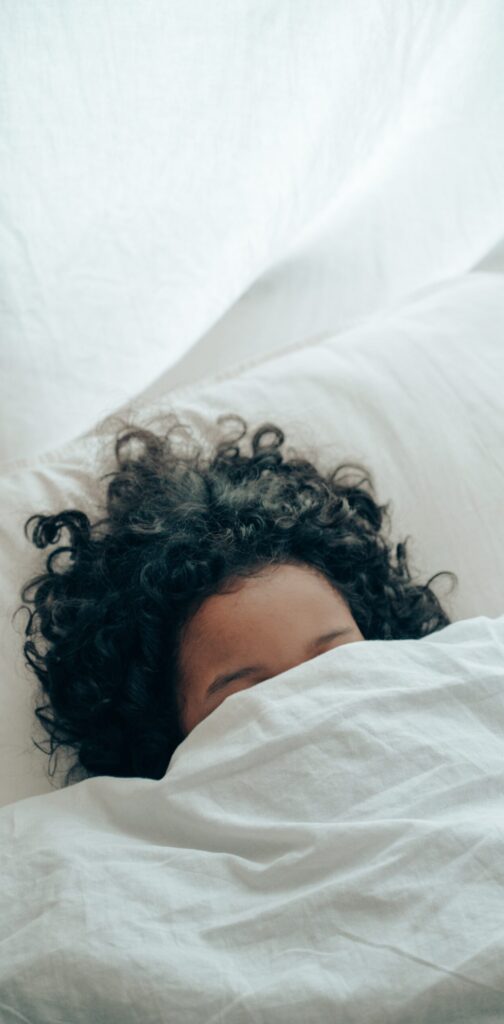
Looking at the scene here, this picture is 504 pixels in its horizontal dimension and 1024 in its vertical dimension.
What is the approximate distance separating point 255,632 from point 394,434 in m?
0.31

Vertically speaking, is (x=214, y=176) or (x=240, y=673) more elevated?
(x=214, y=176)

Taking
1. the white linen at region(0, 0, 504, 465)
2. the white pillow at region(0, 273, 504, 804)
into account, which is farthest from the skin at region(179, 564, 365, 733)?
the white linen at region(0, 0, 504, 465)

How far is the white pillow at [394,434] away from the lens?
3.02 ft

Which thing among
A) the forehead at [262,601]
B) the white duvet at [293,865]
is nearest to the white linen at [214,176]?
the forehead at [262,601]

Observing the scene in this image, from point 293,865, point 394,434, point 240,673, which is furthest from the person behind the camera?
point 394,434

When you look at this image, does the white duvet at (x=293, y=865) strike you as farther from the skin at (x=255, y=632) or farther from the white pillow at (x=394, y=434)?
the white pillow at (x=394, y=434)

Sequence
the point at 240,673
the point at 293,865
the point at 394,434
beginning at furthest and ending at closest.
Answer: the point at 394,434 → the point at 240,673 → the point at 293,865

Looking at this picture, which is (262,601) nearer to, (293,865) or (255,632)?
(255,632)

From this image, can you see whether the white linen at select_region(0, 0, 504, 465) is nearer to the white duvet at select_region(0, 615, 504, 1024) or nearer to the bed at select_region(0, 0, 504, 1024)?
the bed at select_region(0, 0, 504, 1024)

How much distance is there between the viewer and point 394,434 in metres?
0.98

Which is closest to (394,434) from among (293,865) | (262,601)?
(262,601)

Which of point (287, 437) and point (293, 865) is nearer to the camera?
point (293, 865)

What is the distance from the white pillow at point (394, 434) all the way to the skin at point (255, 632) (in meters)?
0.15

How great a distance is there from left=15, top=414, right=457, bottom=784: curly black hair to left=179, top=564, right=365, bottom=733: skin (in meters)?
0.02
